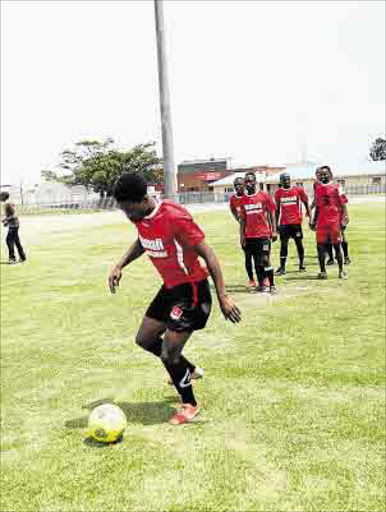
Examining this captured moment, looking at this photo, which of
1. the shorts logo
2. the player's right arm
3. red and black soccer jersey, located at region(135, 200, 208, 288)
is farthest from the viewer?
the shorts logo

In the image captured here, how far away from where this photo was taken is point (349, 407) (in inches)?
242

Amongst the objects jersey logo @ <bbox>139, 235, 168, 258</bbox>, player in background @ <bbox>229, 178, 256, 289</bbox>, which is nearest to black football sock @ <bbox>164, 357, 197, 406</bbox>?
jersey logo @ <bbox>139, 235, 168, 258</bbox>

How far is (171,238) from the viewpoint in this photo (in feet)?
12.1

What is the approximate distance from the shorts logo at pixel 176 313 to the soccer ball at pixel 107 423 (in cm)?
153

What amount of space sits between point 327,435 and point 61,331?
5.81 metres

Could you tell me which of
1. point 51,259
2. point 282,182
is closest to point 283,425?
point 282,182

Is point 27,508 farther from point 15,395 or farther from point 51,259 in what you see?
point 51,259

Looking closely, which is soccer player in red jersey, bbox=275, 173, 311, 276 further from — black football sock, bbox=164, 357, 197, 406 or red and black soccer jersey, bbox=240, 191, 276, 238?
black football sock, bbox=164, 357, 197, 406

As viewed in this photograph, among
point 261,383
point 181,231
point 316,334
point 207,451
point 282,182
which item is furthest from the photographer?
point 282,182

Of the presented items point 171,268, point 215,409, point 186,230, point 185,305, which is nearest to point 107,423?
point 215,409

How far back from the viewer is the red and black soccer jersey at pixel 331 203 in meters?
12.2

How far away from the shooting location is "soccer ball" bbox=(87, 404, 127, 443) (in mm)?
5320

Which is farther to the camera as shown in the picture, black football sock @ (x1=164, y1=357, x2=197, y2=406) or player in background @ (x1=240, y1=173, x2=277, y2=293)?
player in background @ (x1=240, y1=173, x2=277, y2=293)

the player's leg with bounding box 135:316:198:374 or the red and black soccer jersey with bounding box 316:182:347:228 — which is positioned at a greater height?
the red and black soccer jersey with bounding box 316:182:347:228
